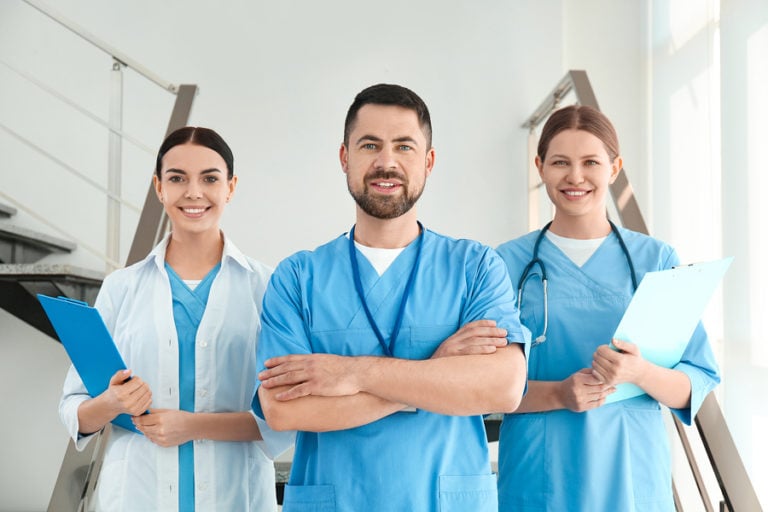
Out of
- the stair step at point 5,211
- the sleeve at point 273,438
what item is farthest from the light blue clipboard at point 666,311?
the stair step at point 5,211

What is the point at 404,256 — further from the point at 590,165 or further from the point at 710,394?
the point at 710,394

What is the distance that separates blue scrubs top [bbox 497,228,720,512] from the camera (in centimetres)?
128

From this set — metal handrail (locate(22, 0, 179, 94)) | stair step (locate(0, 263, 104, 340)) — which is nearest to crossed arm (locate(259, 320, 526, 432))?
stair step (locate(0, 263, 104, 340))

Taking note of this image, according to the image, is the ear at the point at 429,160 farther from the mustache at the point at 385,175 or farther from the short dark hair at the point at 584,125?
the short dark hair at the point at 584,125

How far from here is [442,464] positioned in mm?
1108

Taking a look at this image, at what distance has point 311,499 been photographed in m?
1.12

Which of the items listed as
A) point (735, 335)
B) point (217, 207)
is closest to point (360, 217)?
point (217, 207)

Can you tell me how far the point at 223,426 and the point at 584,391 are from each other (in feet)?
2.03

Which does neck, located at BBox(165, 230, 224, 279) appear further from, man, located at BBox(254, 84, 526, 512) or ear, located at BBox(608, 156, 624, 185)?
ear, located at BBox(608, 156, 624, 185)

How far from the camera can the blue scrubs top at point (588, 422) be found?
128cm

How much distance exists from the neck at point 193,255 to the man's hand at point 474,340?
0.53 meters

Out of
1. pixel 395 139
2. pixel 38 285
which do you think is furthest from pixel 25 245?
pixel 395 139

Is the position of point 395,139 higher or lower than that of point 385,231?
higher

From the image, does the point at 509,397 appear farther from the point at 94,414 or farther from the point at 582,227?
the point at 94,414
